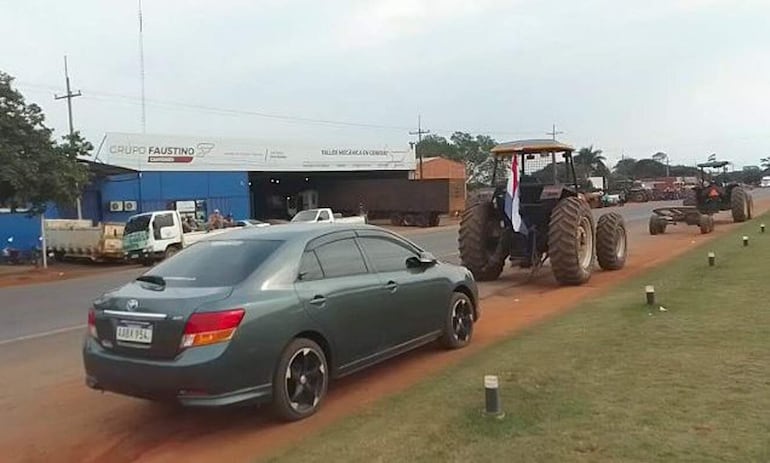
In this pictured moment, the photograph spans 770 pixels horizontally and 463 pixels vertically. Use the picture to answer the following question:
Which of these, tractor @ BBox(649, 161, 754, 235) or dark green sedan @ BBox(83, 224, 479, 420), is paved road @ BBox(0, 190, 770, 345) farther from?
tractor @ BBox(649, 161, 754, 235)

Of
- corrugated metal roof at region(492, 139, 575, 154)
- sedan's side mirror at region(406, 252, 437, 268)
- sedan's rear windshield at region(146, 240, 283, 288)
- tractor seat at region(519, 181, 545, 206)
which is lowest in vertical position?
sedan's side mirror at region(406, 252, 437, 268)

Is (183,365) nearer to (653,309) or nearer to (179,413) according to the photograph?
(179,413)

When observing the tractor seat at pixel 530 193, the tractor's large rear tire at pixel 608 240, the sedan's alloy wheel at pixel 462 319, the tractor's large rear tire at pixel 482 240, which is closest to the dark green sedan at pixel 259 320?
the sedan's alloy wheel at pixel 462 319

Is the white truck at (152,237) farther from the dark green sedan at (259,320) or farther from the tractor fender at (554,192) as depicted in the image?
the dark green sedan at (259,320)

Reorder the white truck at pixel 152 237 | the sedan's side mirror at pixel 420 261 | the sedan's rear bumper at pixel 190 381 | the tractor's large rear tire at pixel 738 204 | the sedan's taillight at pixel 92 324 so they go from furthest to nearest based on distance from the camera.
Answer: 1. the tractor's large rear tire at pixel 738 204
2. the white truck at pixel 152 237
3. the sedan's side mirror at pixel 420 261
4. the sedan's taillight at pixel 92 324
5. the sedan's rear bumper at pixel 190 381

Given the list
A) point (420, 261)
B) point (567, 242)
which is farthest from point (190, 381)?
point (567, 242)

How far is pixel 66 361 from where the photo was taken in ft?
27.9

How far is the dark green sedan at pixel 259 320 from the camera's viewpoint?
5309mm

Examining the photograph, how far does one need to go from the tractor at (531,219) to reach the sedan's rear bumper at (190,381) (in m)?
8.59

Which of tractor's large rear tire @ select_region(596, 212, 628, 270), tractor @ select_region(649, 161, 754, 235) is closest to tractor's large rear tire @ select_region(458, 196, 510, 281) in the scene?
tractor's large rear tire @ select_region(596, 212, 628, 270)

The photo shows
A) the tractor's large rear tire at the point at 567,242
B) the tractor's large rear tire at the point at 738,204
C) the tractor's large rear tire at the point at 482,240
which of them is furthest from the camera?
the tractor's large rear tire at the point at 738,204

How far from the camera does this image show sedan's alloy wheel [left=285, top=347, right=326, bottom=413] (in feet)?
18.9

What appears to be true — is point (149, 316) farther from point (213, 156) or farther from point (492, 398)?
point (213, 156)

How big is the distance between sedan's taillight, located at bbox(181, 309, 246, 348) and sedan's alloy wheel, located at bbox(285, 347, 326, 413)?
2.04 feet
